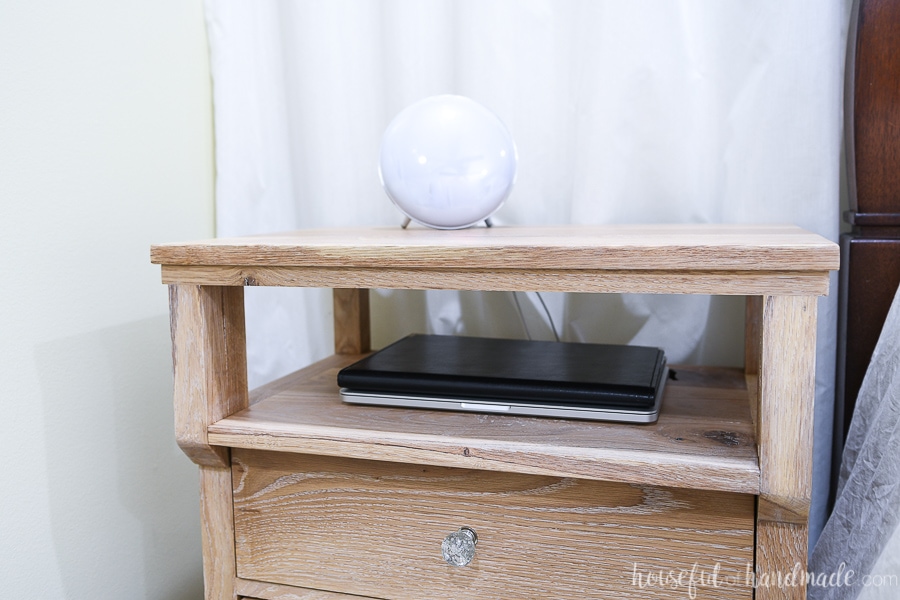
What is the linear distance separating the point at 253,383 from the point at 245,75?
1.75 ft

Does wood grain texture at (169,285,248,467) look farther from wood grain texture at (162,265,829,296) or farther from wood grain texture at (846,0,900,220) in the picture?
wood grain texture at (846,0,900,220)

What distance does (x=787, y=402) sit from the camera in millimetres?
628

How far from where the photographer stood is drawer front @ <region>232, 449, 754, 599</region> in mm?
696

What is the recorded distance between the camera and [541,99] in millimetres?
1137

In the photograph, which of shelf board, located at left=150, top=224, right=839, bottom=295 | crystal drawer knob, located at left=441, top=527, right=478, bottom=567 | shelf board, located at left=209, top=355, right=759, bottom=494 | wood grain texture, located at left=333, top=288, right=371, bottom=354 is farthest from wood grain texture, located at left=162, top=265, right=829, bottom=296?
wood grain texture, located at left=333, top=288, right=371, bottom=354

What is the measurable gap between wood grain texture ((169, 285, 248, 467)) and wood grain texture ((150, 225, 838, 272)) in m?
0.05

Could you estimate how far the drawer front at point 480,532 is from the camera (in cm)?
70

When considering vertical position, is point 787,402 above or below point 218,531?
above

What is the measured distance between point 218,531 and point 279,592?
10cm

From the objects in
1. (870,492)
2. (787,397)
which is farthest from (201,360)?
(870,492)

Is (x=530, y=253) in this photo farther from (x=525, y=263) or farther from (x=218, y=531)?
(x=218, y=531)

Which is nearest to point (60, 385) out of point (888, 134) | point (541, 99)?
point (541, 99)

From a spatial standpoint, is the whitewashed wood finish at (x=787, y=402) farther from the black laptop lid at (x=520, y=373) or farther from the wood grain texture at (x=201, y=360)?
the wood grain texture at (x=201, y=360)

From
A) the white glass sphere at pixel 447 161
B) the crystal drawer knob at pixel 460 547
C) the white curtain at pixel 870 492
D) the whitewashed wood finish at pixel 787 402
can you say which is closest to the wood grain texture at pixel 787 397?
the whitewashed wood finish at pixel 787 402
